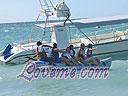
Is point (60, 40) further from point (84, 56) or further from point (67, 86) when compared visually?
point (67, 86)

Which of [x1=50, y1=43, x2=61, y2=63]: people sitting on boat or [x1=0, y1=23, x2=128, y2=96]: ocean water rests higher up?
[x1=50, y1=43, x2=61, y2=63]: people sitting on boat

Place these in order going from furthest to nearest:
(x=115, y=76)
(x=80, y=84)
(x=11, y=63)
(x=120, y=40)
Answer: (x=120, y=40) → (x=11, y=63) → (x=115, y=76) → (x=80, y=84)

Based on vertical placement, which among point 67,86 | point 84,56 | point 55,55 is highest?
point 55,55

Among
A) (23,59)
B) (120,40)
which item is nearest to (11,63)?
(23,59)

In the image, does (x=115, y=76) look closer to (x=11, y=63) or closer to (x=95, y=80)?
(x=95, y=80)

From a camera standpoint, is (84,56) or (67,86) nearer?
(67,86)

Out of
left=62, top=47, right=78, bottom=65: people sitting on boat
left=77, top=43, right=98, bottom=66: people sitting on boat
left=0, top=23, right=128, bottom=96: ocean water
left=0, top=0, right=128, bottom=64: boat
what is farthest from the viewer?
left=0, top=0, right=128, bottom=64: boat

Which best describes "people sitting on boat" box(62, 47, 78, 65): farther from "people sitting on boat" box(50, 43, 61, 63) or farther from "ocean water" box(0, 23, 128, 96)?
"ocean water" box(0, 23, 128, 96)

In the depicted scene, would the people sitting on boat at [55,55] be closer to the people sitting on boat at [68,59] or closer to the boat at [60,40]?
the people sitting on boat at [68,59]

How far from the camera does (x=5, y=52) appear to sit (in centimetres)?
2478

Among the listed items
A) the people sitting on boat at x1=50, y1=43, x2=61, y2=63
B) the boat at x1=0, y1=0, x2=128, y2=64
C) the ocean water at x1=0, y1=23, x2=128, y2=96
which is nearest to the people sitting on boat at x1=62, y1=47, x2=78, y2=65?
the people sitting on boat at x1=50, y1=43, x2=61, y2=63

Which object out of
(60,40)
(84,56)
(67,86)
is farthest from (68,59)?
(60,40)

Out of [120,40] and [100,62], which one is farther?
[120,40]

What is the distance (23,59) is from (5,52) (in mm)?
1496
